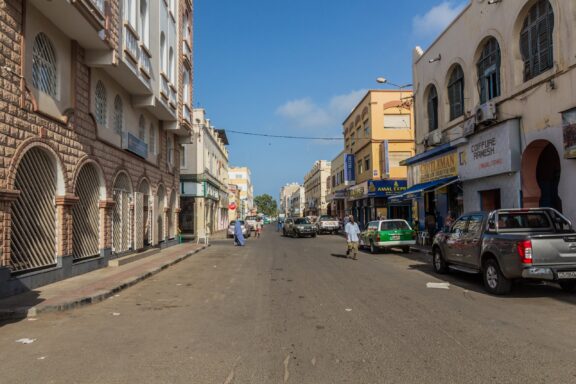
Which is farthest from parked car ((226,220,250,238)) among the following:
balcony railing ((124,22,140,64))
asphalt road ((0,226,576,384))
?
asphalt road ((0,226,576,384))

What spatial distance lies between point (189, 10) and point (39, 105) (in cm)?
1900

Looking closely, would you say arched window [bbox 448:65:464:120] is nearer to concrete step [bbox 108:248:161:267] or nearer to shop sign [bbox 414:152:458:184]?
shop sign [bbox 414:152:458:184]

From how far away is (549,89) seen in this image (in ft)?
45.9

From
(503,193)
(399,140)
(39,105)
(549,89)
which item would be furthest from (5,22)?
(399,140)

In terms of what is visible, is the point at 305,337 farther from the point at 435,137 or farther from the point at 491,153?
the point at 435,137

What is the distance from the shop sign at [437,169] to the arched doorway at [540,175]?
15.8 feet

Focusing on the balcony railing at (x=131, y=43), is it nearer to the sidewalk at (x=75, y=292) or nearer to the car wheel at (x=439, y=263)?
the sidewalk at (x=75, y=292)

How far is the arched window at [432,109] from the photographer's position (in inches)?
961

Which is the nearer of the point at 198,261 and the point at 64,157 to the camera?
the point at 64,157

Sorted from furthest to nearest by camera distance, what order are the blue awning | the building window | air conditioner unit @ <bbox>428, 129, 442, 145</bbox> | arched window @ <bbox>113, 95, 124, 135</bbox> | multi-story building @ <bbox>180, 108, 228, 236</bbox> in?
1. the building window
2. multi-story building @ <bbox>180, 108, 228, 236</bbox>
3. air conditioner unit @ <bbox>428, 129, 442, 145</bbox>
4. the blue awning
5. arched window @ <bbox>113, 95, 124, 135</bbox>

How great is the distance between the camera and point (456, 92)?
21688 mm

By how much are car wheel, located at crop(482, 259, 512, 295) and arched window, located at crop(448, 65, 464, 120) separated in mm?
13049

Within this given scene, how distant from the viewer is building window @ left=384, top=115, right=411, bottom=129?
127ft

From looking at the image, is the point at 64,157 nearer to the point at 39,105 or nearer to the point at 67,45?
the point at 39,105
